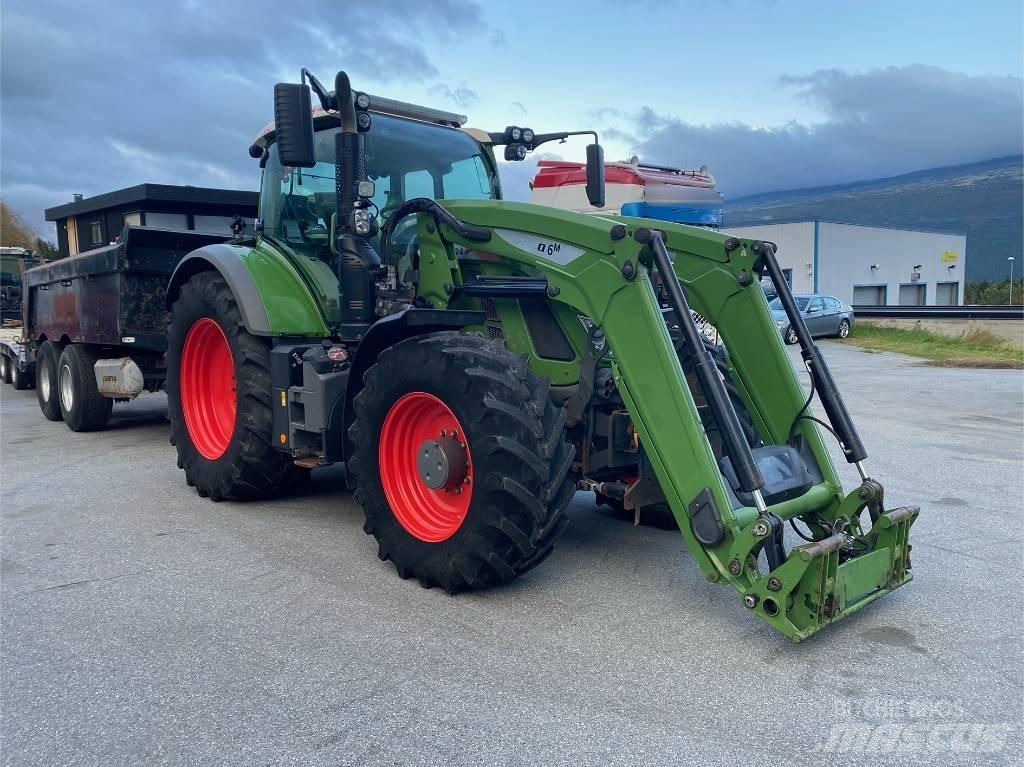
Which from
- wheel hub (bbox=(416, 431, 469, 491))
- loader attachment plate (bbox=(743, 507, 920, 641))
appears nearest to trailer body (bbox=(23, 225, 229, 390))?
wheel hub (bbox=(416, 431, 469, 491))

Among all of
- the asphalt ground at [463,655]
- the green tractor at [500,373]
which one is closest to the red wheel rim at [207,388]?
the green tractor at [500,373]

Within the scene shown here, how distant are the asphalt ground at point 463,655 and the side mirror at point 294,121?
2.27 metres

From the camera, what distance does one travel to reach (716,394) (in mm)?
3748

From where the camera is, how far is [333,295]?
18.9 ft

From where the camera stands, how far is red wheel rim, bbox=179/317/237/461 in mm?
6469

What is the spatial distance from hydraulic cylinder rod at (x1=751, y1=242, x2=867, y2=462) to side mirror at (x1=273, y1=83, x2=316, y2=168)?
8.00 feet

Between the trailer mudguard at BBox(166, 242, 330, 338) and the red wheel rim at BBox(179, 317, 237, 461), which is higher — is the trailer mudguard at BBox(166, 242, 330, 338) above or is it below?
above

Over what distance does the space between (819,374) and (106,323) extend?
7.27 meters

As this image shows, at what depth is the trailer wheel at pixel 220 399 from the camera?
18.7ft

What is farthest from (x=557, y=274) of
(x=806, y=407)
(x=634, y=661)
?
(x=634, y=661)

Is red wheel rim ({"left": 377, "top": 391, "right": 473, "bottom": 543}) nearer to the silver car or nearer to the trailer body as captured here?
the trailer body

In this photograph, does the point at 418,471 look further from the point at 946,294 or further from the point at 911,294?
the point at 946,294

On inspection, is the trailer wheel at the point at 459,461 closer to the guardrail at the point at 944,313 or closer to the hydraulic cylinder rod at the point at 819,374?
the hydraulic cylinder rod at the point at 819,374

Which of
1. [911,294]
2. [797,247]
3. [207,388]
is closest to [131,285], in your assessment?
[207,388]
